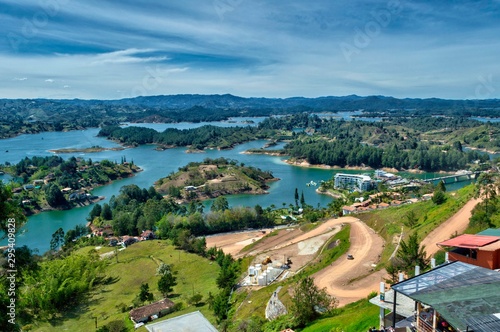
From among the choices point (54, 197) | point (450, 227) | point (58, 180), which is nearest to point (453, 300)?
point (450, 227)

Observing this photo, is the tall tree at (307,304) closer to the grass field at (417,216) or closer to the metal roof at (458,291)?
the metal roof at (458,291)

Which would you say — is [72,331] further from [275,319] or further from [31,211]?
[31,211]

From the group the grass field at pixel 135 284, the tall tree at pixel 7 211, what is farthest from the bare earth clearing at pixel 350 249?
the tall tree at pixel 7 211

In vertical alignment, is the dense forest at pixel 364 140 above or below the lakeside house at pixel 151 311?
above

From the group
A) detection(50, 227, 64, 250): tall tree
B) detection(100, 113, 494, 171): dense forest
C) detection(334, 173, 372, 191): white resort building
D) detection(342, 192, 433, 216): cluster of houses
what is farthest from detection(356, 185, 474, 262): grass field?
detection(100, 113, 494, 171): dense forest

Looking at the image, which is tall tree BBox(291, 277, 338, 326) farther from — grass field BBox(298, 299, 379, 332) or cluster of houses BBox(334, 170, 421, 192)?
cluster of houses BBox(334, 170, 421, 192)

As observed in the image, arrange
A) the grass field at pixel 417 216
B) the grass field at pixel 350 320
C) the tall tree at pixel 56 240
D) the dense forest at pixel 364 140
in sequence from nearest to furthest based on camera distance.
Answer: the grass field at pixel 350 320, the grass field at pixel 417 216, the tall tree at pixel 56 240, the dense forest at pixel 364 140
